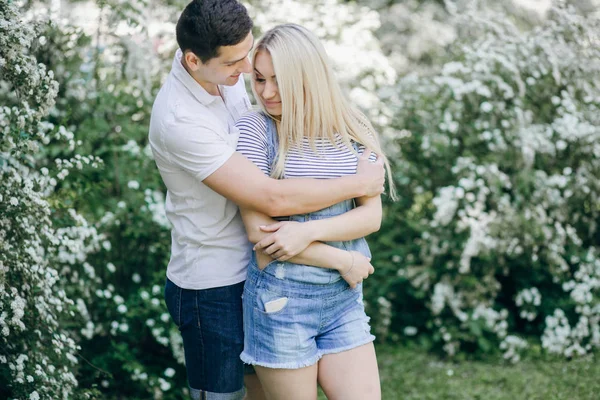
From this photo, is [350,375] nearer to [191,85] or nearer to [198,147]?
[198,147]

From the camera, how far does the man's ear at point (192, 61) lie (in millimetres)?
2609

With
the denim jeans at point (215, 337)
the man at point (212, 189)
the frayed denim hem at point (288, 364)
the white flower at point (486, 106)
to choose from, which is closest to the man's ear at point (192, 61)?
the man at point (212, 189)

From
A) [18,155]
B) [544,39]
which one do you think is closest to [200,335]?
[18,155]

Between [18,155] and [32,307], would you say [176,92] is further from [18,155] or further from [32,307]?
[32,307]

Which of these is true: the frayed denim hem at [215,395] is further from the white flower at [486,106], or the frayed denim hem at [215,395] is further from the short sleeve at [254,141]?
the white flower at [486,106]

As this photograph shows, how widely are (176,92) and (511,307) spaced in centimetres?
361

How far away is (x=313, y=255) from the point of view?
2.55m

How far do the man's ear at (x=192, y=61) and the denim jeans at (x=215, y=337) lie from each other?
86 cm

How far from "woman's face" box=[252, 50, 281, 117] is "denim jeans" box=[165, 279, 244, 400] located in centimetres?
71

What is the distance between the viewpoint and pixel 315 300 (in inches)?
102

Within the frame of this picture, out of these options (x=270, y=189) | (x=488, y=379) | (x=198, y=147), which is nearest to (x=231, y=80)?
(x=198, y=147)

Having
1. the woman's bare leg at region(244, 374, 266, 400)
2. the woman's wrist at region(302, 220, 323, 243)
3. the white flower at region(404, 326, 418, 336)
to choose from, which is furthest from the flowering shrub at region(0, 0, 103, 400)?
the white flower at region(404, 326, 418, 336)

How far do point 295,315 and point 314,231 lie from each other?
12.6 inches

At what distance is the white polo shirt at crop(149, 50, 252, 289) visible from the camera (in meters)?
2.48
